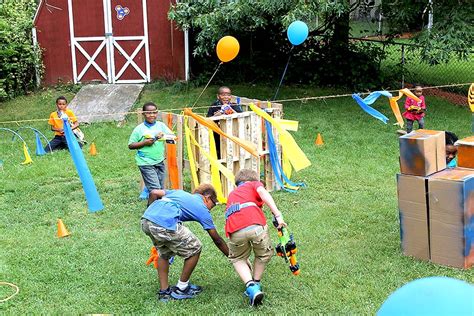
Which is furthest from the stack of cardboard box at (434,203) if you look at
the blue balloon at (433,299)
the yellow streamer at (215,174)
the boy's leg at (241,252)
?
the blue balloon at (433,299)

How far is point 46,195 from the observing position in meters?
9.18

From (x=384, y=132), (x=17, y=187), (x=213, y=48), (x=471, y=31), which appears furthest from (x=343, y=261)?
(x=213, y=48)

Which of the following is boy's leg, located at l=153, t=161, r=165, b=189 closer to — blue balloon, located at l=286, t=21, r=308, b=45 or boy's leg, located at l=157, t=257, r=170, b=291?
boy's leg, located at l=157, t=257, r=170, b=291

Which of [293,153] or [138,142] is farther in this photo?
[293,153]

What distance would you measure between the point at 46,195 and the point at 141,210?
1767 mm

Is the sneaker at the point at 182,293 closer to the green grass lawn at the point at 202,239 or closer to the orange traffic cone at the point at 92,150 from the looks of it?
the green grass lawn at the point at 202,239

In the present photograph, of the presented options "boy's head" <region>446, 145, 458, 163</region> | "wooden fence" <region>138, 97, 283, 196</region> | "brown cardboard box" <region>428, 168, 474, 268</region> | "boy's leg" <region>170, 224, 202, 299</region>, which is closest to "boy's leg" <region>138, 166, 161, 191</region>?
"wooden fence" <region>138, 97, 283, 196</region>

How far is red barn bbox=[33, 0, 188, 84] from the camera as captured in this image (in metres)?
16.5

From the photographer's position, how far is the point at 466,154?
21.4ft

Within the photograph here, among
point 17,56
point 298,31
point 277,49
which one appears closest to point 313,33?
point 277,49

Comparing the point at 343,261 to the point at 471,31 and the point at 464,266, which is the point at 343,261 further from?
the point at 471,31

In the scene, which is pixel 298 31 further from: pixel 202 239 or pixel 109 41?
pixel 109 41

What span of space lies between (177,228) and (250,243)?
0.66 metres

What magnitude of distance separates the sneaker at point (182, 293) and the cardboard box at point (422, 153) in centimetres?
246
